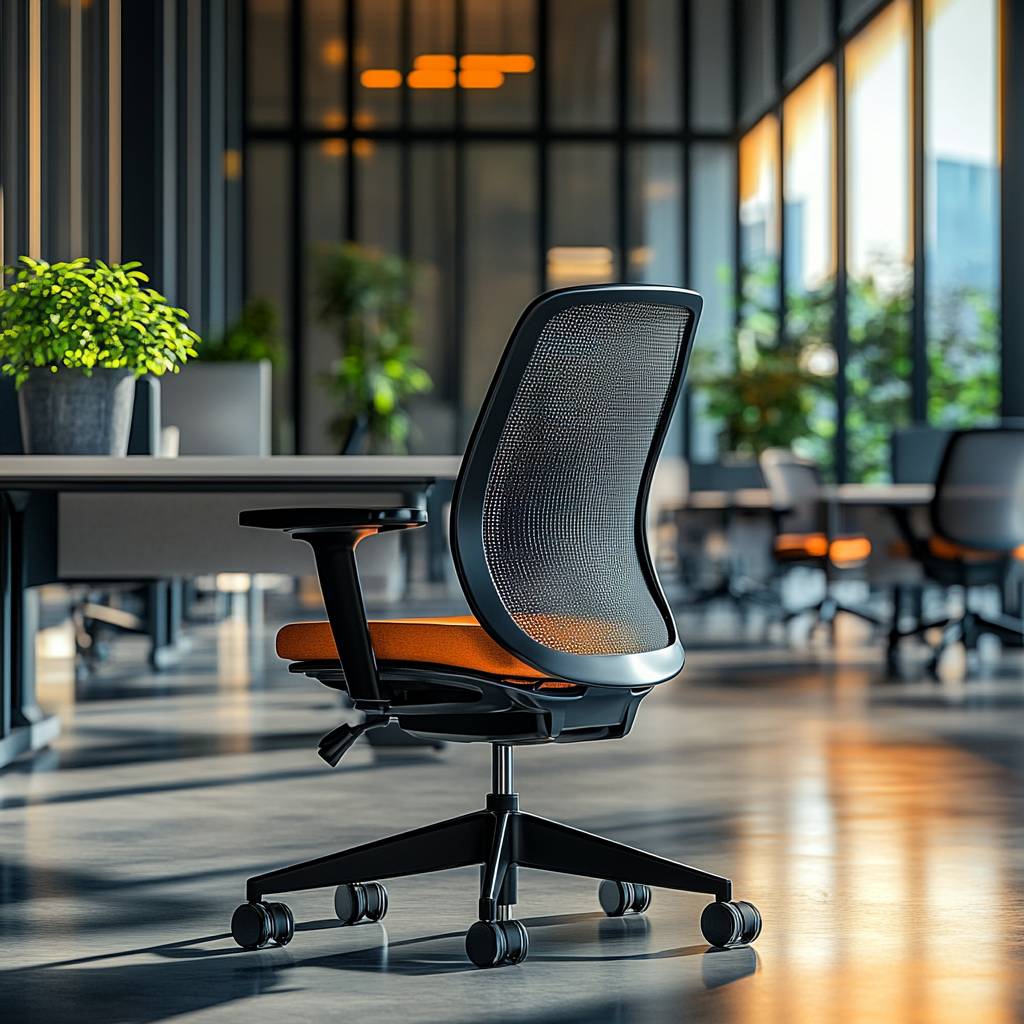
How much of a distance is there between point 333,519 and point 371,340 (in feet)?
39.2

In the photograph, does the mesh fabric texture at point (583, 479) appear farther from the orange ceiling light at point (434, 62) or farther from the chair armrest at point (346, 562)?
the orange ceiling light at point (434, 62)

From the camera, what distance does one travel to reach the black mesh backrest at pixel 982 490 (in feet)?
21.9

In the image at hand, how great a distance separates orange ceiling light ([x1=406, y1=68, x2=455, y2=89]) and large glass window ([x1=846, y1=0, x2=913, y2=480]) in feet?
12.3

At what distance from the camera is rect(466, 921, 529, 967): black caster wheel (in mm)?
2389

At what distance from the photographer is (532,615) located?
2.37 m

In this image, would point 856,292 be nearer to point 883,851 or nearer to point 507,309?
point 507,309

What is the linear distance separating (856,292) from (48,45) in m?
7.49

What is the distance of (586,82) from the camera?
15.1m

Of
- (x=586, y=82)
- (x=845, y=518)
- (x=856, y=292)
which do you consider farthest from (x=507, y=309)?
(x=845, y=518)

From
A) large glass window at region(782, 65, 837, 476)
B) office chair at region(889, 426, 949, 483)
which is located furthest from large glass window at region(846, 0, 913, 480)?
office chair at region(889, 426, 949, 483)

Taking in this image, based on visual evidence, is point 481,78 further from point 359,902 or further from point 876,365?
point 359,902

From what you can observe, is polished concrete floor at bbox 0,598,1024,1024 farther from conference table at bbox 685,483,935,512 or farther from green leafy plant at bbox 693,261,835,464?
green leafy plant at bbox 693,261,835,464

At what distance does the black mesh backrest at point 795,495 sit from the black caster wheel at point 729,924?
590 cm

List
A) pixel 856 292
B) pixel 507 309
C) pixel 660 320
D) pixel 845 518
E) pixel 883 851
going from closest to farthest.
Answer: pixel 660 320 < pixel 883 851 < pixel 845 518 < pixel 856 292 < pixel 507 309
